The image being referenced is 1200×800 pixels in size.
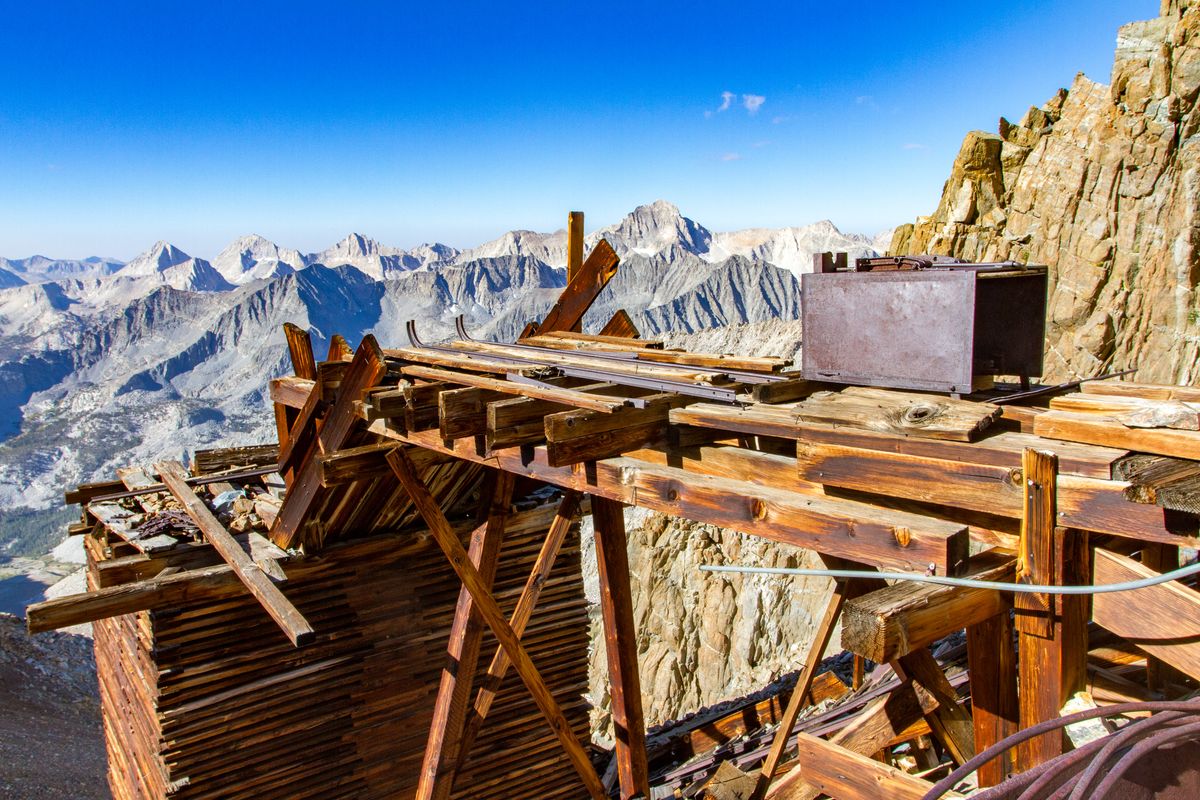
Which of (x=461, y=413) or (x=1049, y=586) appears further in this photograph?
(x=461, y=413)

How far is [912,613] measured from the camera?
7.52 feet

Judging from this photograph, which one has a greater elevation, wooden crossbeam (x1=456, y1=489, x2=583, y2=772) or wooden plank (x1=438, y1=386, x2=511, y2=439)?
wooden plank (x1=438, y1=386, x2=511, y2=439)

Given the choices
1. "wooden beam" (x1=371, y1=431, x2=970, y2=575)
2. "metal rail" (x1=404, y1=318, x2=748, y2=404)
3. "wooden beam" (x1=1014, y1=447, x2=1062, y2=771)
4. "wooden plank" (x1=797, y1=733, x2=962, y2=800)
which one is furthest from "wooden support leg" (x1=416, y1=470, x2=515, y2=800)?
"wooden beam" (x1=1014, y1=447, x2=1062, y2=771)

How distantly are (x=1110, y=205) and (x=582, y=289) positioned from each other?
26.0m

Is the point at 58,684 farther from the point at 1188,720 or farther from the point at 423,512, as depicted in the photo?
the point at 1188,720

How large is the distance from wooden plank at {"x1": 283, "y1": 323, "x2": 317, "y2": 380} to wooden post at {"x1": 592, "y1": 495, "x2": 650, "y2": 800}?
8.87ft

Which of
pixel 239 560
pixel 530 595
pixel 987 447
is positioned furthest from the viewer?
→ pixel 239 560

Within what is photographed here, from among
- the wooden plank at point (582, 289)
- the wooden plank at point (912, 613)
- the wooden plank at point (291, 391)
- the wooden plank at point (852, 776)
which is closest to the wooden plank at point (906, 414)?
the wooden plank at point (912, 613)

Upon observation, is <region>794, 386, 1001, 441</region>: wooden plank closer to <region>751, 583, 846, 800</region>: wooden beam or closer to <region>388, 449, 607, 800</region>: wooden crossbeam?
<region>751, 583, 846, 800</region>: wooden beam

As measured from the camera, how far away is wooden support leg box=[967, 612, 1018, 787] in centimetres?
275

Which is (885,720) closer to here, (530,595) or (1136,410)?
(1136,410)

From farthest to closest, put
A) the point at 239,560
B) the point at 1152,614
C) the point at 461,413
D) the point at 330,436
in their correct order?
the point at 239,560
the point at 330,436
the point at 461,413
the point at 1152,614

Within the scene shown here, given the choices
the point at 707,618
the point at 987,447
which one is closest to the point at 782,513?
the point at 987,447

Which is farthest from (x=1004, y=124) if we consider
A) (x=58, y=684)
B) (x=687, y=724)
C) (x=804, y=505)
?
(x=58, y=684)
